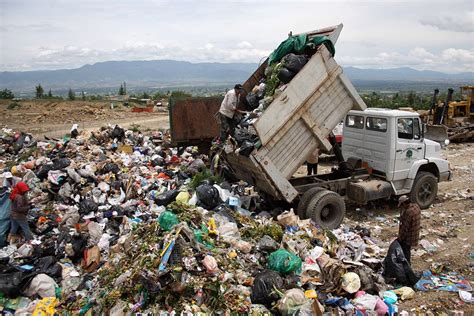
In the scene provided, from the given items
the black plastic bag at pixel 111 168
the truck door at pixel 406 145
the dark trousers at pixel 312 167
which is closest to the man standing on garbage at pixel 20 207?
the black plastic bag at pixel 111 168

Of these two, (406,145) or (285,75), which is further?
(406,145)

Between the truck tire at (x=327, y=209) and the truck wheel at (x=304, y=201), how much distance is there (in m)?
0.06

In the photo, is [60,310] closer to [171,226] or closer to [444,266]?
[171,226]

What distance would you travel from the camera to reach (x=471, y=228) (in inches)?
260

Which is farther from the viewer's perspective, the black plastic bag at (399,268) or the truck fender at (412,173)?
the truck fender at (412,173)

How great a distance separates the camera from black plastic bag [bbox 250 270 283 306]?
4.00 metres

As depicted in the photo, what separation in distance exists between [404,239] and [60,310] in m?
4.30

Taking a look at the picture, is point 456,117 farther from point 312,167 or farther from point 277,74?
point 277,74

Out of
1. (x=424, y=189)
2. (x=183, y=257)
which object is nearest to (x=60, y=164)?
(x=183, y=257)

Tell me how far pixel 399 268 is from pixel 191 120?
290 inches

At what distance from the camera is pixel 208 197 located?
622 cm

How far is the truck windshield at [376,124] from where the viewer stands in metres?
6.89

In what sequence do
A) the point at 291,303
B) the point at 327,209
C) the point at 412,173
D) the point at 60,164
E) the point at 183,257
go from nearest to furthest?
1. the point at 291,303
2. the point at 183,257
3. the point at 327,209
4. the point at 412,173
5. the point at 60,164

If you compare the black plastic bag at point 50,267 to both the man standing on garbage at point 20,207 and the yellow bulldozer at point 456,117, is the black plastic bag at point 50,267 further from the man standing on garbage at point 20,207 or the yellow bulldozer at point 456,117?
the yellow bulldozer at point 456,117
